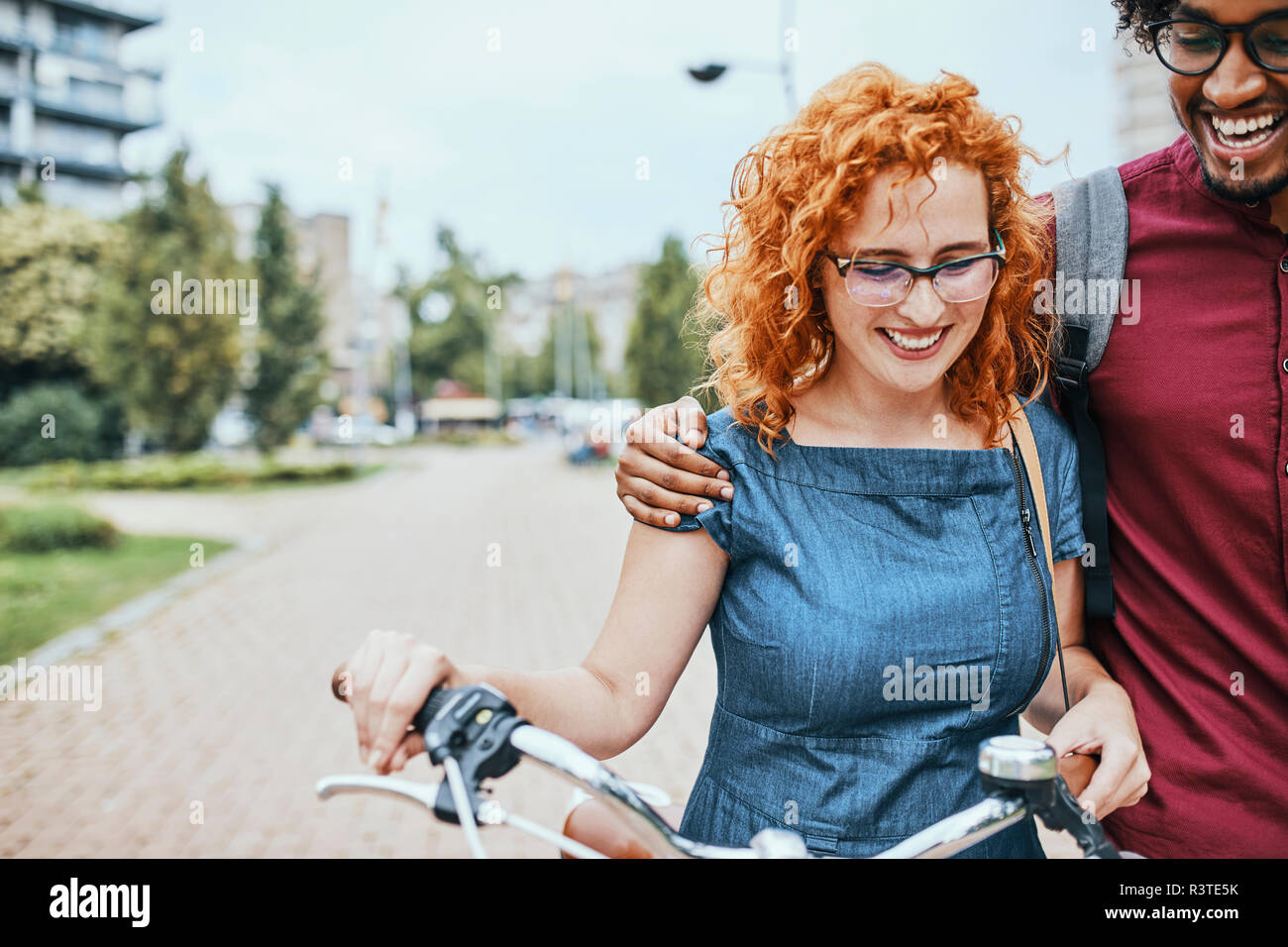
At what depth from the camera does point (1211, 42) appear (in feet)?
5.16

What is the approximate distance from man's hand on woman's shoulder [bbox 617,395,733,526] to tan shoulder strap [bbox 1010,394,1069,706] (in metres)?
0.50

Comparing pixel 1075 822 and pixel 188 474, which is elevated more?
pixel 1075 822

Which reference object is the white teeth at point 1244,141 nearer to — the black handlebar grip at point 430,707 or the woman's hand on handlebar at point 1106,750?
the woman's hand on handlebar at point 1106,750

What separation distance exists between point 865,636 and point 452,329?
210 ft

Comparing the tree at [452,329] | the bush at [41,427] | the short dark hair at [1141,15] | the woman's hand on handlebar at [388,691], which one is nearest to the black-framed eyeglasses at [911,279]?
the short dark hair at [1141,15]

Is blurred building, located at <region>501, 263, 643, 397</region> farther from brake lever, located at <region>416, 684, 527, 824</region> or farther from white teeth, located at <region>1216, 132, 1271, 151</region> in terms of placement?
brake lever, located at <region>416, 684, 527, 824</region>

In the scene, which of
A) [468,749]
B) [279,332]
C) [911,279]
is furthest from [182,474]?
[468,749]

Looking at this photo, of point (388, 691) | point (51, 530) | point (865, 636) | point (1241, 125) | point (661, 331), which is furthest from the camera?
point (661, 331)

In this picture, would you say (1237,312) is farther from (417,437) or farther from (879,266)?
(417,437)

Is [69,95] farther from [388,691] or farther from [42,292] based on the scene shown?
[388,691]

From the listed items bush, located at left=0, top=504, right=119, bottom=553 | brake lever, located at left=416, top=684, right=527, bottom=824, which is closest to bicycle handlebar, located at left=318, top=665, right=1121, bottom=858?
brake lever, located at left=416, top=684, right=527, bottom=824

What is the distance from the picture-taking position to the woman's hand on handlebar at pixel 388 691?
3.76 feet

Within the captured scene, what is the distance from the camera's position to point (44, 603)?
958 cm
